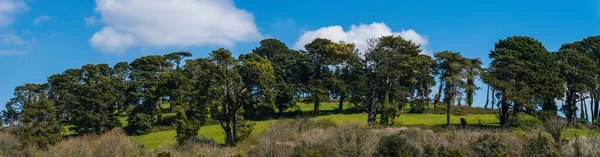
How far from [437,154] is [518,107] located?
1764 cm

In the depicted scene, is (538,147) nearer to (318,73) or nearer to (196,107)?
(196,107)

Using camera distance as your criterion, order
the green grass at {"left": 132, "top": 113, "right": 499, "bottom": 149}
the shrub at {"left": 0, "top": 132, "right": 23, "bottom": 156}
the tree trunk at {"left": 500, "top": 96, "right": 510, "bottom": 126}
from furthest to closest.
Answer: the green grass at {"left": 132, "top": 113, "right": 499, "bottom": 149} → the tree trunk at {"left": 500, "top": 96, "right": 510, "bottom": 126} → the shrub at {"left": 0, "top": 132, "right": 23, "bottom": 156}

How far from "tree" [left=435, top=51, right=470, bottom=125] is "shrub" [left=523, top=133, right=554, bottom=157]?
55.8ft

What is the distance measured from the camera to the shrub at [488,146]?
131ft

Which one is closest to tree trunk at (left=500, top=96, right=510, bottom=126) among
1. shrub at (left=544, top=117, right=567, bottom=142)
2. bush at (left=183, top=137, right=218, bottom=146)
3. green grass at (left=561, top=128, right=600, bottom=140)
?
green grass at (left=561, top=128, right=600, bottom=140)

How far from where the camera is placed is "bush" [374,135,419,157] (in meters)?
40.7

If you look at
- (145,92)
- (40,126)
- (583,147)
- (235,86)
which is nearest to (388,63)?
(235,86)

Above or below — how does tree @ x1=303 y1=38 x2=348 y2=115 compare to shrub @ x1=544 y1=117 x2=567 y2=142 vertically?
above

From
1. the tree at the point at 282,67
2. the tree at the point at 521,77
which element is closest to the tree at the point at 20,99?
the tree at the point at 282,67

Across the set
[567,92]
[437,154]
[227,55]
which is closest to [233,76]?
[227,55]

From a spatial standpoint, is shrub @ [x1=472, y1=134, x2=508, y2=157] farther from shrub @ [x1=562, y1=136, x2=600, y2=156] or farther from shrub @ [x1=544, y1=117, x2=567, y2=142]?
shrub @ [x1=562, y1=136, x2=600, y2=156]

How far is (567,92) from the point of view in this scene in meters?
62.4

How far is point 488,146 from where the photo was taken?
4053 cm

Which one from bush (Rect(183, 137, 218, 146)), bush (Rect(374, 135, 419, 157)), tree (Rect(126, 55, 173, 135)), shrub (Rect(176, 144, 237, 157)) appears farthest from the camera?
tree (Rect(126, 55, 173, 135))
